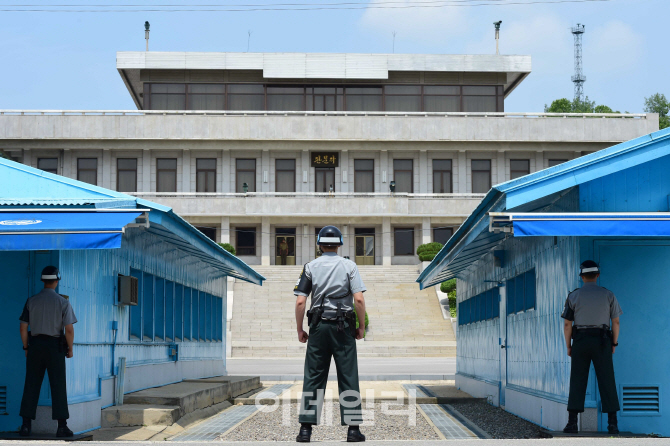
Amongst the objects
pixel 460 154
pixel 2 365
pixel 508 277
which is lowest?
pixel 2 365

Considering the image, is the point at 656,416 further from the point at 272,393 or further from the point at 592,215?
the point at 272,393

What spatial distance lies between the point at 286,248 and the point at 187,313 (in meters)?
37.4

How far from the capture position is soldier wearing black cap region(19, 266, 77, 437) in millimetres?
9508

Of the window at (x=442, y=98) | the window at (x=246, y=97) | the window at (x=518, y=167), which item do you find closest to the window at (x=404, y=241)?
the window at (x=518, y=167)

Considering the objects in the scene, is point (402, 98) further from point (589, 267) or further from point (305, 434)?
point (305, 434)

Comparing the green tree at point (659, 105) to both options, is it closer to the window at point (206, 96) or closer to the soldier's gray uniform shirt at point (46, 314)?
the window at point (206, 96)

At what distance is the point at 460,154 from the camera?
56562 mm

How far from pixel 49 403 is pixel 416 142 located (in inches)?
→ 1845

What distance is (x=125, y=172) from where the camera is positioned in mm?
56156

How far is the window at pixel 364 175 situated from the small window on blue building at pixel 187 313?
125ft

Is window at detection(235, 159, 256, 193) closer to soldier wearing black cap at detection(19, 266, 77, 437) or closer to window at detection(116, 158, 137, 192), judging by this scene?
window at detection(116, 158, 137, 192)

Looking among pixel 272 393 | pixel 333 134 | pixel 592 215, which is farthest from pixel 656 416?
pixel 333 134

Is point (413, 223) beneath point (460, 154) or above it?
beneath

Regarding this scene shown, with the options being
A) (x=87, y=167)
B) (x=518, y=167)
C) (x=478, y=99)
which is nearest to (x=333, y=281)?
(x=518, y=167)
